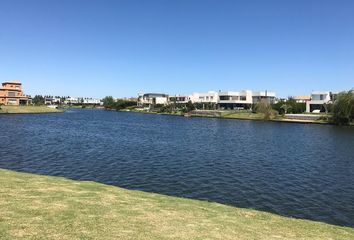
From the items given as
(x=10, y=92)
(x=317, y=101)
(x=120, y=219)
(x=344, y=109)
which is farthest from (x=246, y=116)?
(x=120, y=219)

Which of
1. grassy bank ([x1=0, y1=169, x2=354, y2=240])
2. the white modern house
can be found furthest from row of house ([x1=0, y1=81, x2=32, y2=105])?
grassy bank ([x1=0, y1=169, x2=354, y2=240])

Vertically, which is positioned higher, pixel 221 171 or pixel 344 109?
pixel 344 109

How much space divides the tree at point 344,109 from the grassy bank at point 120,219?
114916mm

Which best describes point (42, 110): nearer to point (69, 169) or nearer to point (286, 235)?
point (69, 169)

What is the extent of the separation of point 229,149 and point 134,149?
15.2 meters

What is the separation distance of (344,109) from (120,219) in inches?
4789

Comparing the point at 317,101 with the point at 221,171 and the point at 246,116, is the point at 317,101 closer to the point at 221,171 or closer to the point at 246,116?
the point at 246,116

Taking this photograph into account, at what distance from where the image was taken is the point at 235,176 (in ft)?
103

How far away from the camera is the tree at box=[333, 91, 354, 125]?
116 metres

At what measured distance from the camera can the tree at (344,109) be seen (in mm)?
115756

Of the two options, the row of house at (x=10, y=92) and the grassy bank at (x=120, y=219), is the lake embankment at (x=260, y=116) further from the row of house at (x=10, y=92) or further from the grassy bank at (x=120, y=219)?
the grassy bank at (x=120, y=219)

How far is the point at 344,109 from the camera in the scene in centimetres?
11638

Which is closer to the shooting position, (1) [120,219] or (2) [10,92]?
(1) [120,219]

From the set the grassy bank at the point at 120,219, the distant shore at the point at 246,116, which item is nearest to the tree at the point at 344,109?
the distant shore at the point at 246,116
